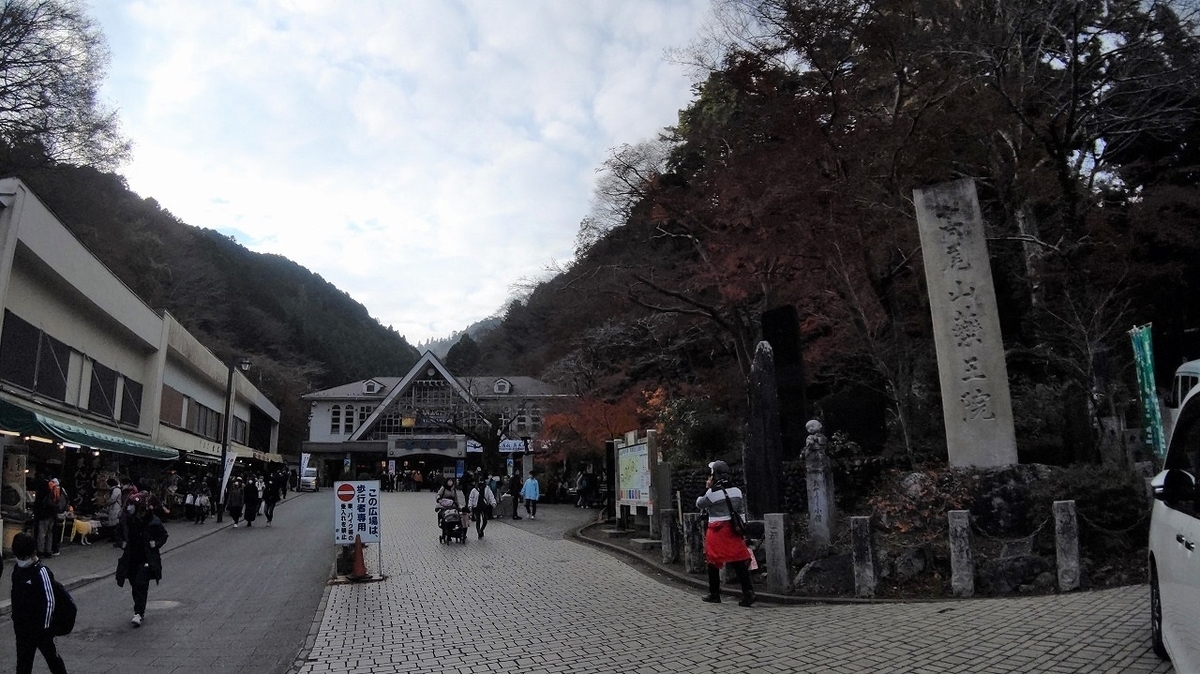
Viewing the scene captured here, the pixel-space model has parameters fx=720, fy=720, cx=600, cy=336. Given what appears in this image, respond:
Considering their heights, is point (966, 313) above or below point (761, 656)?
above

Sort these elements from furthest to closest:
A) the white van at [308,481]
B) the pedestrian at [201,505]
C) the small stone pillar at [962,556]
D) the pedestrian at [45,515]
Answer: the white van at [308,481]
the pedestrian at [201,505]
the pedestrian at [45,515]
the small stone pillar at [962,556]

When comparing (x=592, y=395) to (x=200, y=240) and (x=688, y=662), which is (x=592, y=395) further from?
(x=200, y=240)

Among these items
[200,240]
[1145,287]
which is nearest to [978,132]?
[1145,287]

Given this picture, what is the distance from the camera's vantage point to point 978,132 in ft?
49.1

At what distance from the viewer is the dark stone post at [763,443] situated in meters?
11.4

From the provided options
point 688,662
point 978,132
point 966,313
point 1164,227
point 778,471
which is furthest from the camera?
point 1164,227

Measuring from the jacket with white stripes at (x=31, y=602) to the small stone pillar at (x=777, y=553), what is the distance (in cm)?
711

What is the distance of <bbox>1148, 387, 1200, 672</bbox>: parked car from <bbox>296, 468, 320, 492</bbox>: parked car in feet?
160

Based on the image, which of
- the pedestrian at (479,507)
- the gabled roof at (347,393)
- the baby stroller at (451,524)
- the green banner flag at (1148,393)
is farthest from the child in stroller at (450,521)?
the gabled roof at (347,393)

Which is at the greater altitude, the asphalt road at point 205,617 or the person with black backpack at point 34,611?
the person with black backpack at point 34,611

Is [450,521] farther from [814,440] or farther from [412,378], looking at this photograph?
[412,378]

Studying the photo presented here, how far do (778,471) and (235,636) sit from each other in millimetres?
7828

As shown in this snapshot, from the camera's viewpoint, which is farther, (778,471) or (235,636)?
(778,471)

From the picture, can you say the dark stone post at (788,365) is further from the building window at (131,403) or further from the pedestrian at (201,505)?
the building window at (131,403)
